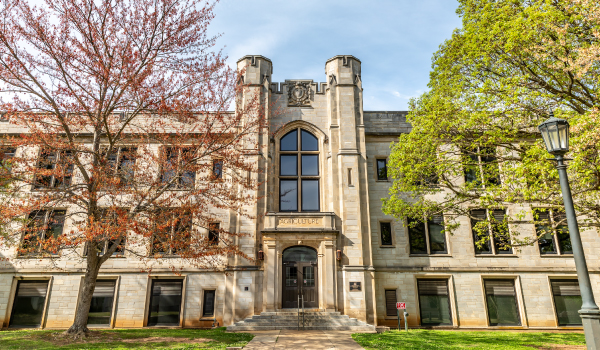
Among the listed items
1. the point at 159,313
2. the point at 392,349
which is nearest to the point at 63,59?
the point at 159,313

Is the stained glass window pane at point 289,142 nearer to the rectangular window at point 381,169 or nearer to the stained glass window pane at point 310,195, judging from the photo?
the stained glass window pane at point 310,195

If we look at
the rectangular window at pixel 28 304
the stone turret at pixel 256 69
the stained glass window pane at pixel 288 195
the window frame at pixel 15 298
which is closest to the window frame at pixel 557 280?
the stained glass window pane at pixel 288 195

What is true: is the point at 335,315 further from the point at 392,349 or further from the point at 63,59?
the point at 63,59

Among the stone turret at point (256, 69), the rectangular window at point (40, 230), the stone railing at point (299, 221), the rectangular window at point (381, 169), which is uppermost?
the stone turret at point (256, 69)

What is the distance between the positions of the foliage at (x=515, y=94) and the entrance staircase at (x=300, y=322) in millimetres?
5763

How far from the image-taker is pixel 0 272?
1870cm

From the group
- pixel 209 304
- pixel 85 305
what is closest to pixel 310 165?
pixel 209 304

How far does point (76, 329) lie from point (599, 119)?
672 inches

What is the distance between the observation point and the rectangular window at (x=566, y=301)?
18.4m

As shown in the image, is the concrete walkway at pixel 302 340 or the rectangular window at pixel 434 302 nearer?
the concrete walkway at pixel 302 340

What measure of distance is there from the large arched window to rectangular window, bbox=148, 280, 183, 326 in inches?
281

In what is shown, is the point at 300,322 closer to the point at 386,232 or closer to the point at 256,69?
the point at 386,232

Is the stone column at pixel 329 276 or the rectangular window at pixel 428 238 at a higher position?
the rectangular window at pixel 428 238

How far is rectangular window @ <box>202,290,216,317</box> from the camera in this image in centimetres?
1841
